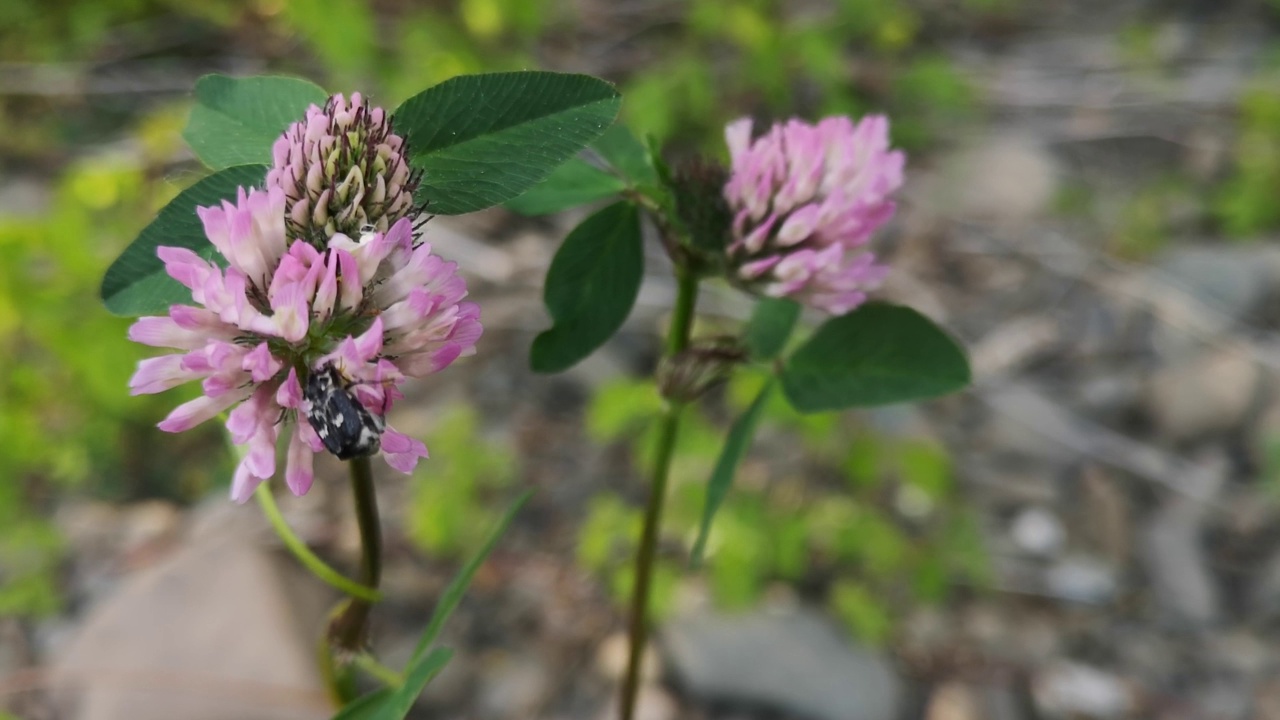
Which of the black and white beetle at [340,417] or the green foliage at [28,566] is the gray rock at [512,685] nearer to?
the green foliage at [28,566]

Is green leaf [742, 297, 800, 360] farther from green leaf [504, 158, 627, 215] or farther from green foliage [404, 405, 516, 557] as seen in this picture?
green foliage [404, 405, 516, 557]

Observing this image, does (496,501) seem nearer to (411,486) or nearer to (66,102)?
(411,486)

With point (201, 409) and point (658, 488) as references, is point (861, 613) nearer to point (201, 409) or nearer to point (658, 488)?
point (658, 488)

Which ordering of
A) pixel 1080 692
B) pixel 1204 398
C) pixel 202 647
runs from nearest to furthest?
1. pixel 202 647
2. pixel 1080 692
3. pixel 1204 398

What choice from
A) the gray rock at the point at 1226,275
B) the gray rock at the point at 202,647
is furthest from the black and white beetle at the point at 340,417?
the gray rock at the point at 1226,275

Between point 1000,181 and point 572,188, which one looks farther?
point 1000,181

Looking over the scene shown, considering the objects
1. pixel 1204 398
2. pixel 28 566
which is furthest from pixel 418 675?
pixel 1204 398

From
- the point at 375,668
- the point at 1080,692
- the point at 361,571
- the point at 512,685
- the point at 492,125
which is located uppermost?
the point at 492,125
